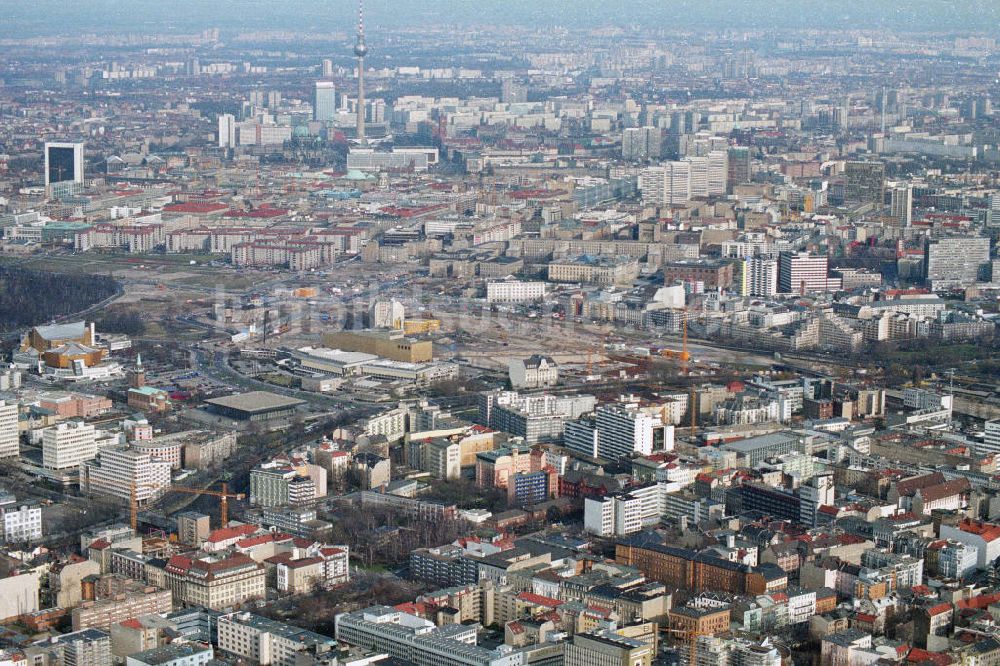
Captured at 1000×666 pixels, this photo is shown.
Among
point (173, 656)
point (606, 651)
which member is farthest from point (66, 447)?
point (606, 651)

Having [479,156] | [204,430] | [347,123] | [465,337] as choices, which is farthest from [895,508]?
[347,123]

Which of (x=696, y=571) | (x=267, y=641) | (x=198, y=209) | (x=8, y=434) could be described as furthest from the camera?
(x=198, y=209)

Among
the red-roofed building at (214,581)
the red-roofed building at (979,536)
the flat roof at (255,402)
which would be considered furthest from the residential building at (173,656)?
the flat roof at (255,402)

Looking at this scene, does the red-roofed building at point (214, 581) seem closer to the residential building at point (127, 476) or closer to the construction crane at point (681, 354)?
A: the residential building at point (127, 476)

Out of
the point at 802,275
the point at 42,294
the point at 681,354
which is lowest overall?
the point at 42,294

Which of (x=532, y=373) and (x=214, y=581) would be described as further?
(x=532, y=373)

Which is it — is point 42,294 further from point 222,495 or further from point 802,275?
point 222,495
